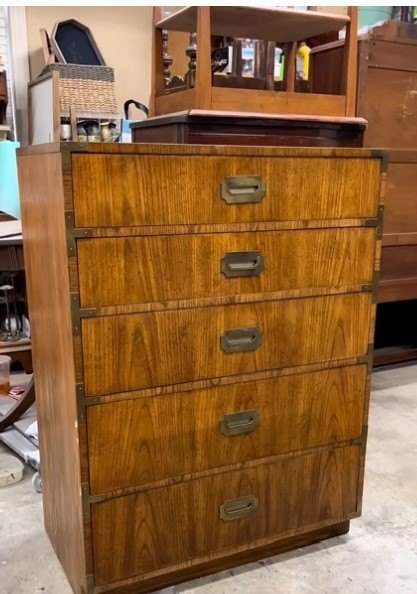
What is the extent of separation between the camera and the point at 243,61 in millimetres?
1477

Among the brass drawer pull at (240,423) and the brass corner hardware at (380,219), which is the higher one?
the brass corner hardware at (380,219)

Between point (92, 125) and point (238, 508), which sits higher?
point (92, 125)

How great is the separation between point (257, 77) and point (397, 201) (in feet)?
3.54

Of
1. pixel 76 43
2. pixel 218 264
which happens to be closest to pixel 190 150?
pixel 218 264

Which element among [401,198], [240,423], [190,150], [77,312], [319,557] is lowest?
[319,557]

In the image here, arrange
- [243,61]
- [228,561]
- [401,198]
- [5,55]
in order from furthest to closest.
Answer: [5,55]
[401,198]
[243,61]
[228,561]

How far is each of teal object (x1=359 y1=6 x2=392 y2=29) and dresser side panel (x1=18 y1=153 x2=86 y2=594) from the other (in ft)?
5.51

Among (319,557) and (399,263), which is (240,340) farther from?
(399,263)

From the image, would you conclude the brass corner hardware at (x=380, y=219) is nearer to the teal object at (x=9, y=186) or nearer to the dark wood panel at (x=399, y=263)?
the dark wood panel at (x=399, y=263)

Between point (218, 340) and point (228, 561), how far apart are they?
56 centimetres

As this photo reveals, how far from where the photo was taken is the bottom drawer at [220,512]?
1.19 metres

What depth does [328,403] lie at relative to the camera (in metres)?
1.34

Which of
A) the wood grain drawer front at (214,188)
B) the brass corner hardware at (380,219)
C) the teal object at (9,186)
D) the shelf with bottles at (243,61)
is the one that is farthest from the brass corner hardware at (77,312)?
the teal object at (9,186)

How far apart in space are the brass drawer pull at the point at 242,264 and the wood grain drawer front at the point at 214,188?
0.07m
